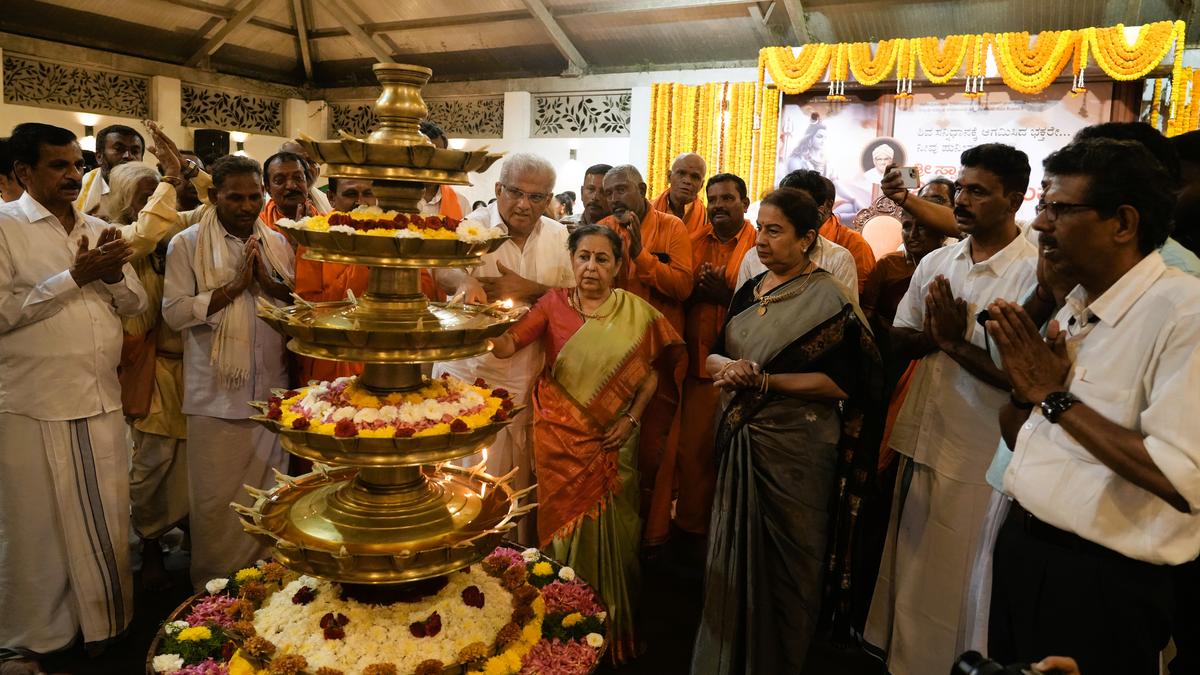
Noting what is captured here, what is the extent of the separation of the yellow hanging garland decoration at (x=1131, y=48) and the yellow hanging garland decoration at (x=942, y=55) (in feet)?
3.74

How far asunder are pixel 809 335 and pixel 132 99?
37.3ft

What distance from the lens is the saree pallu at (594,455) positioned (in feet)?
10.2

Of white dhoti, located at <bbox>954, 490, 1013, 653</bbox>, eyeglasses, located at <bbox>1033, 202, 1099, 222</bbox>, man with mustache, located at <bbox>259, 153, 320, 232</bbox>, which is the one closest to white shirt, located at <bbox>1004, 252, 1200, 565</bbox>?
eyeglasses, located at <bbox>1033, 202, 1099, 222</bbox>

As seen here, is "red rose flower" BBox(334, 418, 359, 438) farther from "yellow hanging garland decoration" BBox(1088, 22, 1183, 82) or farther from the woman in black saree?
"yellow hanging garland decoration" BBox(1088, 22, 1183, 82)

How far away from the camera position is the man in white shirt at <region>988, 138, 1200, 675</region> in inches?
65.6

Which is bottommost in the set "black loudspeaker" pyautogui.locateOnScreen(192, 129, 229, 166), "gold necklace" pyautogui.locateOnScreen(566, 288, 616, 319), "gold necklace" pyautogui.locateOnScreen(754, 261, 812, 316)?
"gold necklace" pyautogui.locateOnScreen(566, 288, 616, 319)

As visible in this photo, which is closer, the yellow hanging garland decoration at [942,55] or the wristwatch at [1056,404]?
the wristwatch at [1056,404]

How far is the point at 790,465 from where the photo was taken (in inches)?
112

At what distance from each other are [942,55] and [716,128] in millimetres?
2617

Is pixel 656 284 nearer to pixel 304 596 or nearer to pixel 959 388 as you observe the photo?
pixel 959 388

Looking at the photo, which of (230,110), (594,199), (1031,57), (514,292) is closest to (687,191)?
(594,199)

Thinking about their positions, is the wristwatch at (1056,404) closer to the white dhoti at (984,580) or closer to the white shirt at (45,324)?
the white dhoti at (984,580)

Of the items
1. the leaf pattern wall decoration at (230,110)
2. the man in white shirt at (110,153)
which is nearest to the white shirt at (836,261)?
the man in white shirt at (110,153)

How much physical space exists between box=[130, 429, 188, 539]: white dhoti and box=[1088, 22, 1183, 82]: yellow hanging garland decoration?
850 centimetres
